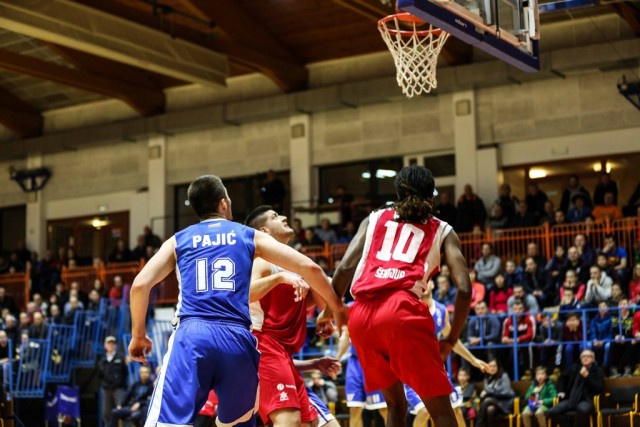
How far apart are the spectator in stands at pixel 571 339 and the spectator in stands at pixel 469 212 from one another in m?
5.07

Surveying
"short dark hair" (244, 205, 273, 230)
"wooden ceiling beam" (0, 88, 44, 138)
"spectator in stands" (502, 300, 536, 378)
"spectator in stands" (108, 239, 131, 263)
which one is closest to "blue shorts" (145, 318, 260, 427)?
"short dark hair" (244, 205, 273, 230)

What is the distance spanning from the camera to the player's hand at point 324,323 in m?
7.06

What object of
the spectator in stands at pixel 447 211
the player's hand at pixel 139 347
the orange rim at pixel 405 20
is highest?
the orange rim at pixel 405 20

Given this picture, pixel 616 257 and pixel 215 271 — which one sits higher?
pixel 616 257

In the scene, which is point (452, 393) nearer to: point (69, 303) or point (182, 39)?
point (69, 303)

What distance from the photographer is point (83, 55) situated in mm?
25047

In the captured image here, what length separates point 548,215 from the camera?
20.7 metres

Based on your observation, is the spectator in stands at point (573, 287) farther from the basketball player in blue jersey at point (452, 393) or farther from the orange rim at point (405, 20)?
the orange rim at point (405, 20)

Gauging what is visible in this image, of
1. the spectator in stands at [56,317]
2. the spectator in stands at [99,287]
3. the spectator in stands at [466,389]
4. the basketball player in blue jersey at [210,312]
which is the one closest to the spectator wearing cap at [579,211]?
the spectator in stands at [466,389]

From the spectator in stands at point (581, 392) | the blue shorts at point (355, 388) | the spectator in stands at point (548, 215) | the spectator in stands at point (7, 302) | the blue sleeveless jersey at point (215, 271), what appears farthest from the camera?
the spectator in stands at point (7, 302)

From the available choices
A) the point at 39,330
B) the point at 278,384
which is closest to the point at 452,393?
the point at 278,384

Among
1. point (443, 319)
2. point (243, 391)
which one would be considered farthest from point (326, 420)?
point (443, 319)

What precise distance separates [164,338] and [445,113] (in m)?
8.33

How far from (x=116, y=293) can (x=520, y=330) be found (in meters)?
10.4
